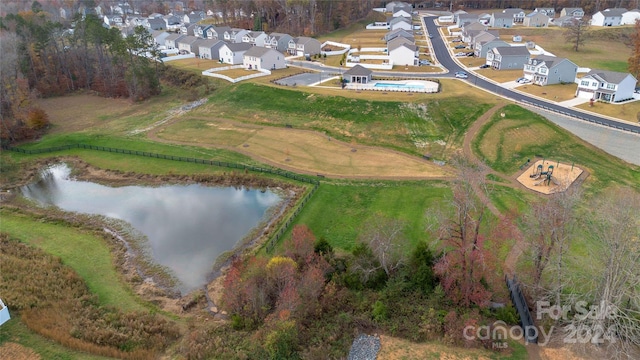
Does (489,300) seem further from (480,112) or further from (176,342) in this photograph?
(480,112)

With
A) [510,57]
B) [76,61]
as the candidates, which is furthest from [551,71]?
[76,61]

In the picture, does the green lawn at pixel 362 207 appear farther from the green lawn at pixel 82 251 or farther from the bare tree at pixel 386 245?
the green lawn at pixel 82 251

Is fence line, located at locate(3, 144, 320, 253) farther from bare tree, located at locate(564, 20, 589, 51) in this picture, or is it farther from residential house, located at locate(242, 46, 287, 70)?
bare tree, located at locate(564, 20, 589, 51)

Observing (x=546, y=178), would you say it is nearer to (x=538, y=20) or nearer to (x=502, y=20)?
(x=538, y=20)

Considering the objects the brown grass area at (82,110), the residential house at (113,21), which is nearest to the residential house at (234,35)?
the brown grass area at (82,110)

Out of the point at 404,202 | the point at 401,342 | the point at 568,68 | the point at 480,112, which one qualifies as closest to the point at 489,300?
the point at 401,342
